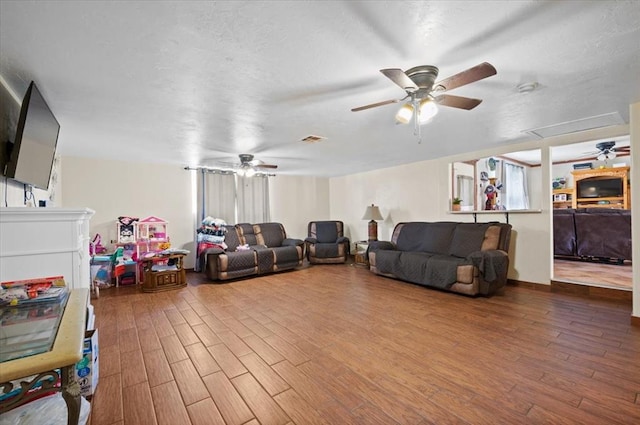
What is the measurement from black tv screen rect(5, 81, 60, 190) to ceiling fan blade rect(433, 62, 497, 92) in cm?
276

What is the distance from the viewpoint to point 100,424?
1.53m

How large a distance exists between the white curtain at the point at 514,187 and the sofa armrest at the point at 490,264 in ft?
11.6

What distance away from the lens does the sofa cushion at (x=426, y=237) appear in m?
4.61

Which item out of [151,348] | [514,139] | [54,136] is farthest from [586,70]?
[54,136]

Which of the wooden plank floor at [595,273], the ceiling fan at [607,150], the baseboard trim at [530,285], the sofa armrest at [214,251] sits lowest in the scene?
the baseboard trim at [530,285]

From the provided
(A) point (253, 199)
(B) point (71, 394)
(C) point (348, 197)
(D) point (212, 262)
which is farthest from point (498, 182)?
(B) point (71, 394)

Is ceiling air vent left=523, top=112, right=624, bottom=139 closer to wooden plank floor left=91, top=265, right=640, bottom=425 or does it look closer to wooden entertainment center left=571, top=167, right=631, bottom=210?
wooden plank floor left=91, top=265, right=640, bottom=425

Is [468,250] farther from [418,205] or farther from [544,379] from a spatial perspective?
[544,379]

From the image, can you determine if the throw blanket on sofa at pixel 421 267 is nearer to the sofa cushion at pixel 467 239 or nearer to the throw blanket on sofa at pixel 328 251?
the sofa cushion at pixel 467 239

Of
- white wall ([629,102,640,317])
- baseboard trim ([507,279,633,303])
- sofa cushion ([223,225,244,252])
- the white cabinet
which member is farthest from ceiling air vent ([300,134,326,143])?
baseboard trim ([507,279,633,303])

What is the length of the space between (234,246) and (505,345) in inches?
177

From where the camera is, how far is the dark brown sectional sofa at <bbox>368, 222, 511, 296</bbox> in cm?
358

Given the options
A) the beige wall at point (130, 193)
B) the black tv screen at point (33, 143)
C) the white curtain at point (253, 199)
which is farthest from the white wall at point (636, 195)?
the beige wall at point (130, 193)

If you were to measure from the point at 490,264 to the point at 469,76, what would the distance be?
269 centimetres
